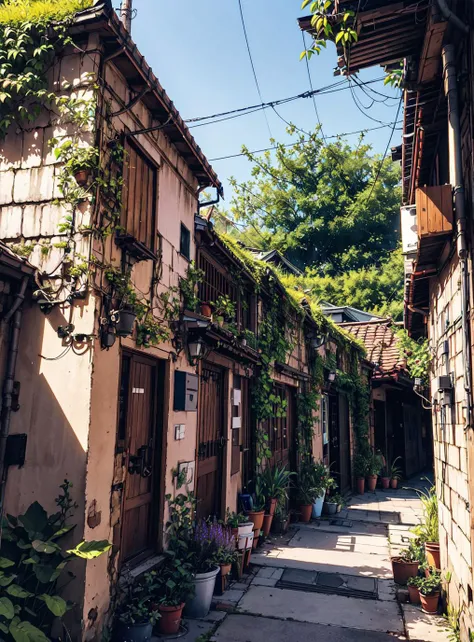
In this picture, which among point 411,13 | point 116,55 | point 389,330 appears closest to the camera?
point 411,13

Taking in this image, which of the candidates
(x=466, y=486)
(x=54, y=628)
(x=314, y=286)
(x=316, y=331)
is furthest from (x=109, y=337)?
(x=314, y=286)

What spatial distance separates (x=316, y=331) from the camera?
12.3 meters

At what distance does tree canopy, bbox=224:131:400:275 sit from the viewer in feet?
91.8

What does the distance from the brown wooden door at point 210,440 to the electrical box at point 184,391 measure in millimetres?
647

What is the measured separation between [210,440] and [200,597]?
7.69 feet

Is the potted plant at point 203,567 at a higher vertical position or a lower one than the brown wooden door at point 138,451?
lower

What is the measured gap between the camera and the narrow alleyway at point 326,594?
5113 mm

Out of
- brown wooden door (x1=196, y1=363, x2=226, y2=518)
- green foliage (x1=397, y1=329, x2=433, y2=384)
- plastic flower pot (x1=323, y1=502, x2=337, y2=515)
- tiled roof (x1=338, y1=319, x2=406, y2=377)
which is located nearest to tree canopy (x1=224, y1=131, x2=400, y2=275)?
tiled roof (x1=338, y1=319, x2=406, y2=377)

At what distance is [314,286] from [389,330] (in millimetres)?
8404

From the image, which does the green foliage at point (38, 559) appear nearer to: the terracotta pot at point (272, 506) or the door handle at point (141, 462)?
the door handle at point (141, 462)

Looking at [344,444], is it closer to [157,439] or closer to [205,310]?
[205,310]

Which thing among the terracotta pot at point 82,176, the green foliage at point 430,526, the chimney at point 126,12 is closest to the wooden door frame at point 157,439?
the terracotta pot at point 82,176

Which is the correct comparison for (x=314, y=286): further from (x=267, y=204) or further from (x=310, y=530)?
(x=310, y=530)

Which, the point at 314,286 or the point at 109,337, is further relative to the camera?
the point at 314,286
